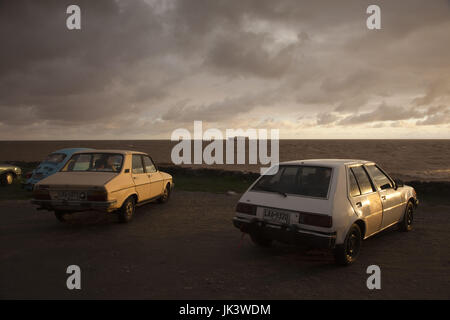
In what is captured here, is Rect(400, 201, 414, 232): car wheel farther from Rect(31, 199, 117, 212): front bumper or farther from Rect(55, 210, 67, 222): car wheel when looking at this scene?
Rect(55, 210, 67, 222): car wheel

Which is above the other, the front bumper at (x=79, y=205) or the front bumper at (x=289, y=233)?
the front bumper at (x=79, y=205)

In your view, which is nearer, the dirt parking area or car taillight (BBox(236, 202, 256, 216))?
the dirt parking area

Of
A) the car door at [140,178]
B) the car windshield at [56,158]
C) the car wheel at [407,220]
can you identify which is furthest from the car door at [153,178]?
the car wheel at [407,220]

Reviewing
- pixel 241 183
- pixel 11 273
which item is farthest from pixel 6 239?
A: pixel 241 183

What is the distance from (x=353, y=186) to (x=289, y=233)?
1.37 m

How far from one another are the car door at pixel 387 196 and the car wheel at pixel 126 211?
17.5ft

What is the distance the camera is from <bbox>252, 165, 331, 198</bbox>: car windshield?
16.4 feet

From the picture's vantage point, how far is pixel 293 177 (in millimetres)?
5500

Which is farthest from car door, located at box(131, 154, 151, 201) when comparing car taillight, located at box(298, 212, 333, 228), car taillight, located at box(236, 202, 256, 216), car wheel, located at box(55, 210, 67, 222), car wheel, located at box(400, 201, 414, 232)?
car wheel, located at box(400, 201, 414, 232)

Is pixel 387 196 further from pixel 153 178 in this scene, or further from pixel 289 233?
pixel 153 178

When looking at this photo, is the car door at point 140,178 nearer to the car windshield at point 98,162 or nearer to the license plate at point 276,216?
the car windshield at point 98,162

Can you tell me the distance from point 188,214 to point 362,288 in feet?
18.1

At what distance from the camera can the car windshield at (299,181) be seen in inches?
197

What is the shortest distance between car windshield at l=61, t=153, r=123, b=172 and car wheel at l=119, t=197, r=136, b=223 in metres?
0.82
